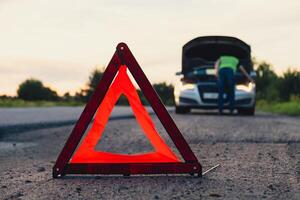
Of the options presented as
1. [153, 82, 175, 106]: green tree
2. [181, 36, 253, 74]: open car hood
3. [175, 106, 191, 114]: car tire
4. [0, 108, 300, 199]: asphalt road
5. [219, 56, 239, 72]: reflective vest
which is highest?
[181, 36, 253, 74]: open car hood

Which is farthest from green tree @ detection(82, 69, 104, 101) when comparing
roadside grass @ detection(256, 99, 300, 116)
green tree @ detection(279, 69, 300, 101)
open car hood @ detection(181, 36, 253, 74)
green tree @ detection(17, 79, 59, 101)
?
open car hood @ detection(181, 36, 253, 74)

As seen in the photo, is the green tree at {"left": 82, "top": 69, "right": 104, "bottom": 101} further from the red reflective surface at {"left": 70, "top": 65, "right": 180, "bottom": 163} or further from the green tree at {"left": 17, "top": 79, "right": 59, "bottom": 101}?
the red reflective surface at {"left": 70, "top": 65, "right": 180, "bottom": 163}

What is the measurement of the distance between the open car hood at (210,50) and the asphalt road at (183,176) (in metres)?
8.62

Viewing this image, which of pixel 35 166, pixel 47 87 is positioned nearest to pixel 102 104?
pixel 35 166

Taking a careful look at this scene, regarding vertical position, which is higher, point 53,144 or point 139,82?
point 139,82

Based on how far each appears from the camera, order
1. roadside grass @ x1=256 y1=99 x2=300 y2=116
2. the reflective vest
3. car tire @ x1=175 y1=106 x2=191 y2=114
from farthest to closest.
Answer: roadside grass @ x1=256 y1=99 x2=300 y2=116, car tire @ x1=175 y1=106 x2=191 y2=114, the reflective vest

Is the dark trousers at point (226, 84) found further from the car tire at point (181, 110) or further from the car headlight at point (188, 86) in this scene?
the car tire at point (181, 110)

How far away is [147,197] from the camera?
340cm

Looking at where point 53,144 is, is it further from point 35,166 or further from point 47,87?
point 47,87

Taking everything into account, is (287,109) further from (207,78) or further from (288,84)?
(288,84)

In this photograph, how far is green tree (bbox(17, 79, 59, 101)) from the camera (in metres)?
95.9

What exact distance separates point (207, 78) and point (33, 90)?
84.6 metres

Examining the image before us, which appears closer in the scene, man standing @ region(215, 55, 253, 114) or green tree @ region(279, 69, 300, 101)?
man standing @ region(215, 55, 253, 114)

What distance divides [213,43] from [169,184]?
12399mm
